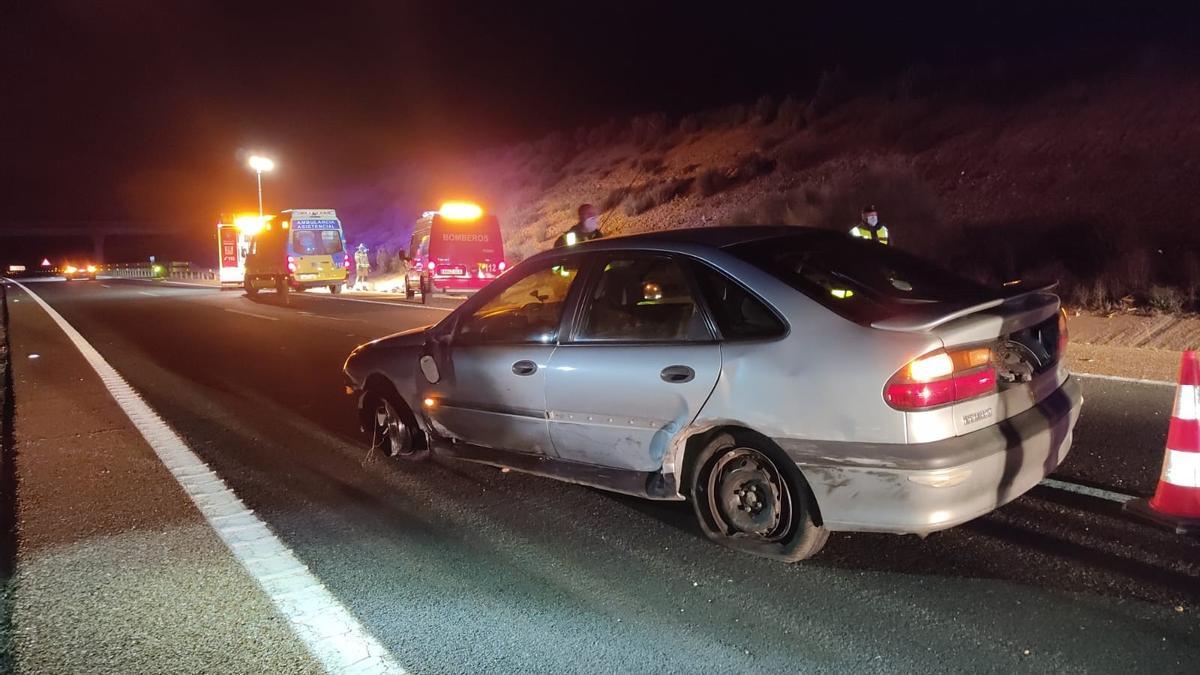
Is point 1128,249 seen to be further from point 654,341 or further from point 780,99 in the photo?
point 780,99

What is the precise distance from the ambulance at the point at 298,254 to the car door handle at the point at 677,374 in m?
22.9

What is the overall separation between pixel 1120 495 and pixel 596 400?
2.85 meters

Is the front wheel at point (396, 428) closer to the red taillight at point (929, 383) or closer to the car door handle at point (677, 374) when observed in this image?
the car door handle at point (677, 374)

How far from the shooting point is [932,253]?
623 inches

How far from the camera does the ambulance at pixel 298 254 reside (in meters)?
25.2

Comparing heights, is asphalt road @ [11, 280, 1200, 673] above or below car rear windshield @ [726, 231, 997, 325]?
below

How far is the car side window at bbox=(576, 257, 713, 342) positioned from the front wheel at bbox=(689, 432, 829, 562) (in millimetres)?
547

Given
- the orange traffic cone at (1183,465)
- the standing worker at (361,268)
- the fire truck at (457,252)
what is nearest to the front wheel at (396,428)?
the orange traffic cone at (1183,465)

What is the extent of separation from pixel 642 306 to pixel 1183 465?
106 inches

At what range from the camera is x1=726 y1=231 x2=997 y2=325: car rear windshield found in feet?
12.4

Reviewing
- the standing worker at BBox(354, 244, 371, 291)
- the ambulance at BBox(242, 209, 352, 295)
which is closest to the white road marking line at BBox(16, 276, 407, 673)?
the ambulance at BBox(242, 209, 352, 295)

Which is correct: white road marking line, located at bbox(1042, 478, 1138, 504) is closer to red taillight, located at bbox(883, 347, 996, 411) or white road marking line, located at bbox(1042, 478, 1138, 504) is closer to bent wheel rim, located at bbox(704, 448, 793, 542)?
red taillight, located at bbox(883, 347, 996, 411)

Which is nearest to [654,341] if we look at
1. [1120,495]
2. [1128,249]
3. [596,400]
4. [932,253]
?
[596,400]

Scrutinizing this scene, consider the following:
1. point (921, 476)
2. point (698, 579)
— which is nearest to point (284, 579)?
point (698, 579)
